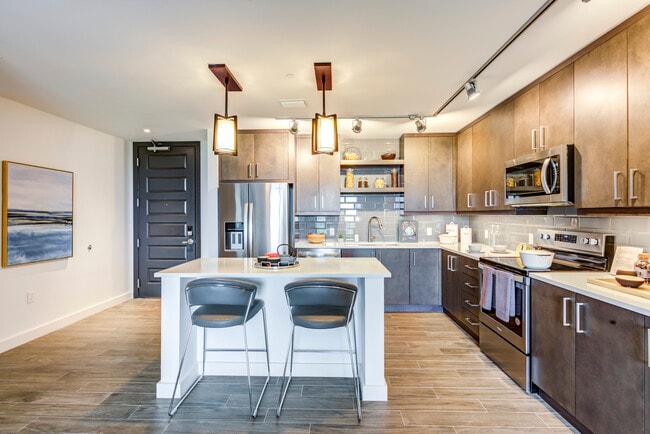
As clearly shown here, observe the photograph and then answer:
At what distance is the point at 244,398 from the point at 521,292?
215cm

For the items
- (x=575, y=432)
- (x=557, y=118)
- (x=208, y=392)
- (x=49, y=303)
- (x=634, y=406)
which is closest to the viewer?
(x=634, y=406)

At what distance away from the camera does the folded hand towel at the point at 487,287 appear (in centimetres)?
288

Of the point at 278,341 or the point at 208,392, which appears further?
the point at 278,341

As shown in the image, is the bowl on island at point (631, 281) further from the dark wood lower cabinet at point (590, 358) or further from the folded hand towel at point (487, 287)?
the folded hand towel at point (487, 287)

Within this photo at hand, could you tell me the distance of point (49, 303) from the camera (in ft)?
12.4

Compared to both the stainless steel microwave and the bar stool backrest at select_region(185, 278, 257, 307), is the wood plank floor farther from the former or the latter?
the stainless steel microwave

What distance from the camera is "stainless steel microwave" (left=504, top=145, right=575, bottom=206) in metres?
2.47

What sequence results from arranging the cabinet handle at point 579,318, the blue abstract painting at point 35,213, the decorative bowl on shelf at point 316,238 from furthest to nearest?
the decorative bowl on shelf at point 316,238 < the blue abstract painting at point 35,213 < the cabinet handle at point 579,318

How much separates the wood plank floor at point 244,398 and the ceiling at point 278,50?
8.09 ft

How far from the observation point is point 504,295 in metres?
2.63

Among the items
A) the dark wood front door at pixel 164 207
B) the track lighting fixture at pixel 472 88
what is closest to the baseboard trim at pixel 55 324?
the dark wood front door at pixel 164 207

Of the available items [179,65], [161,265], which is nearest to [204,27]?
[179,65]

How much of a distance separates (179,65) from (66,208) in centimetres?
261

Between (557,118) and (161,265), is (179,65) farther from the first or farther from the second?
(161,265)
